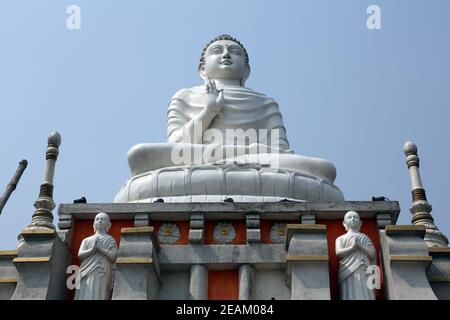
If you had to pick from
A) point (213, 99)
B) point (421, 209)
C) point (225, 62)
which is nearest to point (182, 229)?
point (421, 209)

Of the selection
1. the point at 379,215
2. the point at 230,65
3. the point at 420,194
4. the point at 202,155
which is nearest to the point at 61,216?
the point at 202,155

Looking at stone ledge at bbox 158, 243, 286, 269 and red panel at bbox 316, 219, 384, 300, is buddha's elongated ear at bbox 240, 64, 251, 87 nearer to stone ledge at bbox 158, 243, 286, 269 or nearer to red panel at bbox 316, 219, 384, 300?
red panel at bbox 316, 219, 384, 300

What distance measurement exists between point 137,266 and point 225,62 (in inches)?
314

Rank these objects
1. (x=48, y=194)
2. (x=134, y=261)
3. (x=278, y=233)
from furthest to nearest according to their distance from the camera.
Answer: (x=48, y=194), (x=278, y=233), (x=134, y=261)

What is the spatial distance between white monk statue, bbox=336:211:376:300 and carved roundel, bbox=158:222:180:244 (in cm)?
206

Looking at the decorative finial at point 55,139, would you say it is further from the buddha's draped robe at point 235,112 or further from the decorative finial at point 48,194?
the buddha's draped robe at point 235,112

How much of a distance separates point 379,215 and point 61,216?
4.01 meters

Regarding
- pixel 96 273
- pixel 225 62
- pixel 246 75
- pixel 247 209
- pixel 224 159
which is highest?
pixel 246 75

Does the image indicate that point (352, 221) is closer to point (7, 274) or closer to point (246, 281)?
point (246, 281)

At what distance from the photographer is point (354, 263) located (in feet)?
31.2

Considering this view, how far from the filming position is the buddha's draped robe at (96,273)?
9.38 m

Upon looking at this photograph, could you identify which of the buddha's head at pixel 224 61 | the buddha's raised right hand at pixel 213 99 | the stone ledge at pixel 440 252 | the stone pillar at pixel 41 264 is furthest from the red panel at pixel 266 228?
the buddha's head at pixel 224 61

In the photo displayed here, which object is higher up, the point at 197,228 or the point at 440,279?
the point at 197,228
